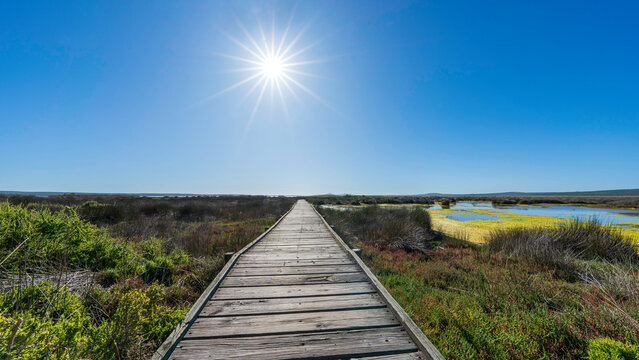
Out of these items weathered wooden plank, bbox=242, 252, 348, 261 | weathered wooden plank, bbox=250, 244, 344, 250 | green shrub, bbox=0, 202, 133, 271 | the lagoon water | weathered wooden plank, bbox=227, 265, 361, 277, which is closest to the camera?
green shrub, bbox=0, 202, 133, 271

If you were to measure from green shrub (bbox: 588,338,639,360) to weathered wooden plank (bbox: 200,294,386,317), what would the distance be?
1.95 meters

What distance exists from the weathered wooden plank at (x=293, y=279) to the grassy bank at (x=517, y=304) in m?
1.18

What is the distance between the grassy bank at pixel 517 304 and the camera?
2.63m

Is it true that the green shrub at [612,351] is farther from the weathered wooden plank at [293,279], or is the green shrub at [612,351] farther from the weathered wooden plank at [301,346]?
the weathered wooden plank at [293,279]

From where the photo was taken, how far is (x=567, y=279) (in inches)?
209

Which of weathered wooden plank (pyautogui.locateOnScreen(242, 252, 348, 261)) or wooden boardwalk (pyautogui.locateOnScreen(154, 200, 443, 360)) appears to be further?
weathered wooden plank (pyautogui.locateOnScreen(242, 252, 348, 261))

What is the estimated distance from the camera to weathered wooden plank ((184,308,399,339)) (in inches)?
93.6

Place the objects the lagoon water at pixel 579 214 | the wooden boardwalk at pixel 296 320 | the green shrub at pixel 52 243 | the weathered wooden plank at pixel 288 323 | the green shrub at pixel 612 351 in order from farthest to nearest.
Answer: the lagoon water at pixel 579 214 < the green shrub at pixel 52 243 < the weathered wooden plank at pixel 288 323 < the wooden boardwalk at pixel 296 320 < the green shrub at pixel 612 351

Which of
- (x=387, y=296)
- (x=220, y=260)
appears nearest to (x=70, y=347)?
(x=387, y=296)

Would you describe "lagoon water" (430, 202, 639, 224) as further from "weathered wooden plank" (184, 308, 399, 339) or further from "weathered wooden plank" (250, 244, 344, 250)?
"weathered wooden plank" (184, 308, 399, 339)

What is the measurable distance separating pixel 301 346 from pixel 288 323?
1.33 ft

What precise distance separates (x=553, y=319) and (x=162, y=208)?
22.4 m

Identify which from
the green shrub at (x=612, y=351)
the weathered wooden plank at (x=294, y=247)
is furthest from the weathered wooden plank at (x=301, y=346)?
the weathered wooden plank at (x=294, y=247)

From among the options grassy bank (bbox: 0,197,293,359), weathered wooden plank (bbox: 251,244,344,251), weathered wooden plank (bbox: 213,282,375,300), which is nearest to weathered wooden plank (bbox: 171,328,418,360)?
grassy bank (bbox: 0,197,293,359)
